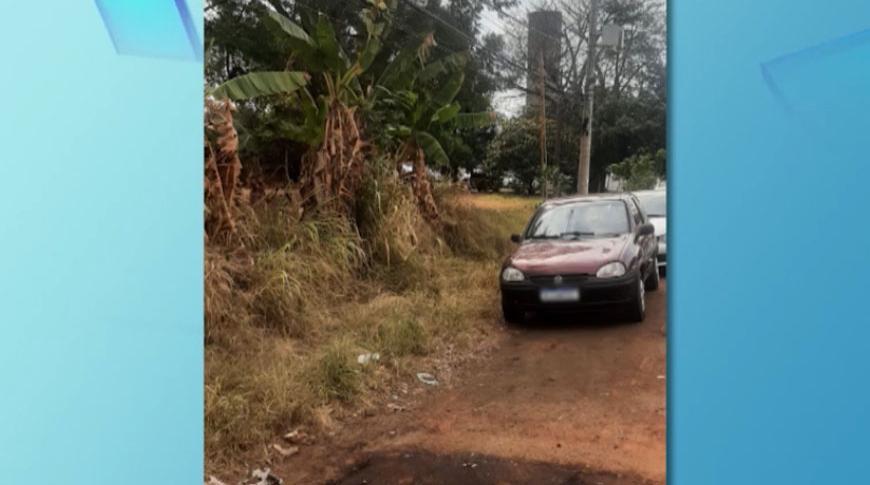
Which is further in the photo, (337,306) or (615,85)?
(337,306)

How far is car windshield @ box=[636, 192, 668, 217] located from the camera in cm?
259

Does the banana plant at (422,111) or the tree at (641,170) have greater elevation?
the banana plant at (422,111)

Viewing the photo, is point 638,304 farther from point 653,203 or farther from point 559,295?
point 653,203

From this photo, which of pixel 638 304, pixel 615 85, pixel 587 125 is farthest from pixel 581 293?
pixel 615 85

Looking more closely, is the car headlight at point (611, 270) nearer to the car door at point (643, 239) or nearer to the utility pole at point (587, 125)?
the car door at point (643, 239)

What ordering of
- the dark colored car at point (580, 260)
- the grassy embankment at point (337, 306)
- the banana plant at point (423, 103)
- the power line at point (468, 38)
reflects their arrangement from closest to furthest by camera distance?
the grassy embankment at point (337, 306), the dark colored car at point (580, 260), the power line at point (468, 38), the banana plant at point (423, 103)

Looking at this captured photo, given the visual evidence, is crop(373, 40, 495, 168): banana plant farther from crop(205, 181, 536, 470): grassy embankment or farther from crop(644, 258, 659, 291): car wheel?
crop(644, 258, 659, 291): car wheel

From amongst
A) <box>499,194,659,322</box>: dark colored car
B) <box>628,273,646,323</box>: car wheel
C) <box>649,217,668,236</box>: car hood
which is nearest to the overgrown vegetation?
<box>499,194,659,322</box>: dark colored car

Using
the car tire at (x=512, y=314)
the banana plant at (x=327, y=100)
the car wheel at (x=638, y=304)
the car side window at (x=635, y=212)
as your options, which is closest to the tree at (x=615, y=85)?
the car side window at (x=635, y=212)

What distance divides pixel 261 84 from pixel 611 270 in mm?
1911

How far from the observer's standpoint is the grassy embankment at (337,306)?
2.67m

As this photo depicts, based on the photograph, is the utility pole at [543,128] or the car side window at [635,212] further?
the utility pole at [543,128]

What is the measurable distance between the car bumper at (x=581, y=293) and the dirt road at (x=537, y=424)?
0.28 ft

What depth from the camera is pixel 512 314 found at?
292 centimetres
